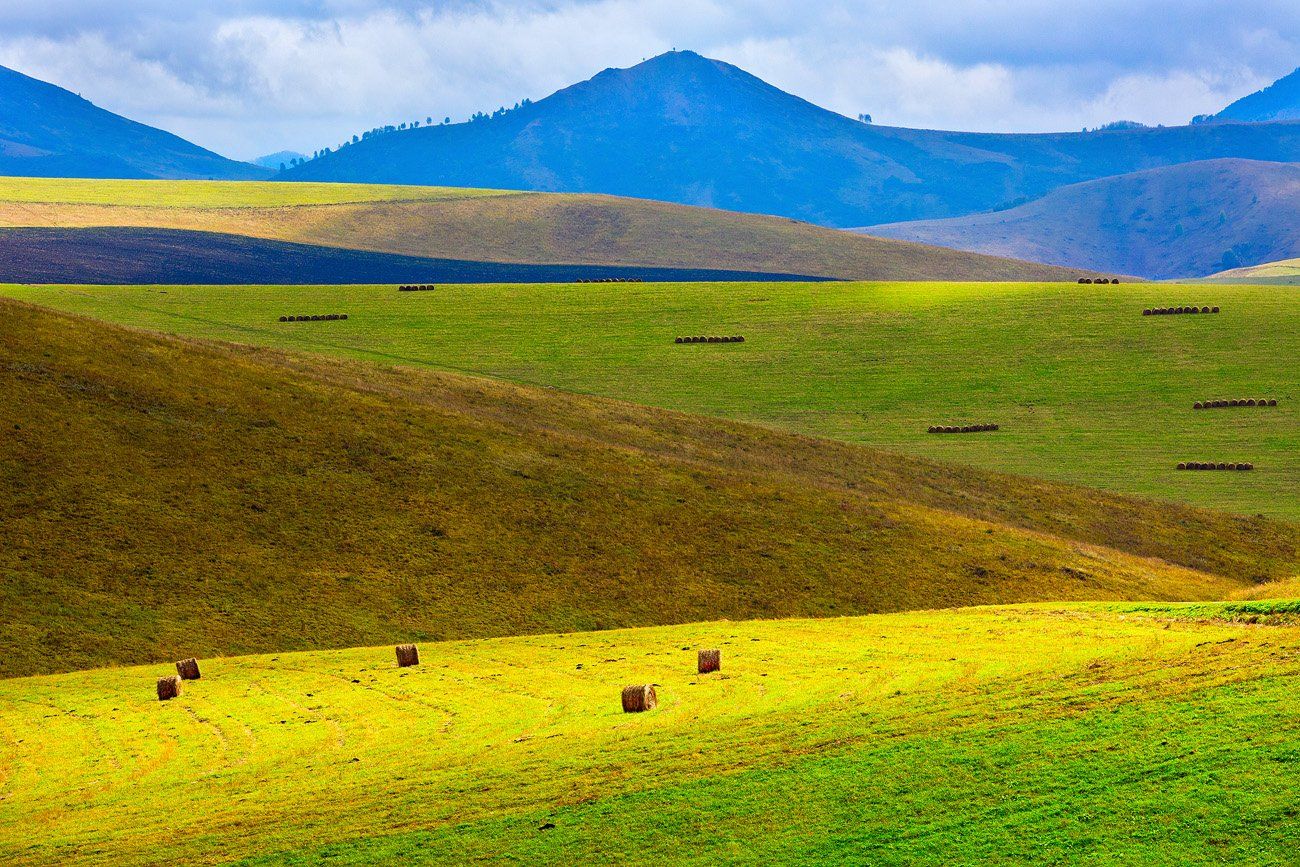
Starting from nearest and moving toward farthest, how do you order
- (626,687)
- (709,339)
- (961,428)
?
(626,687) < (961,428) < (709,339)

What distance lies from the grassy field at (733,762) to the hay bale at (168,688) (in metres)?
0.49

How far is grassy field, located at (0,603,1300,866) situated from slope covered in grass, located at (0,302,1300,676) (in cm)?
1024

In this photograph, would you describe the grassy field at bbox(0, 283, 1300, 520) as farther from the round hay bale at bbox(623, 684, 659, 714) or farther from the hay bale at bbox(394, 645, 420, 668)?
the round hay bale at bbox(623, 684, 659, 714)

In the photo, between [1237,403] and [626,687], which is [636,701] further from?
[1237,403]

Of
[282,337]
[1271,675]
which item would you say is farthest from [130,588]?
[282,337]

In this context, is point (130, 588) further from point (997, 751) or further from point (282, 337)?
point (282, 337)

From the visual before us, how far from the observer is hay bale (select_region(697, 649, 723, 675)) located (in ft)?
99.8

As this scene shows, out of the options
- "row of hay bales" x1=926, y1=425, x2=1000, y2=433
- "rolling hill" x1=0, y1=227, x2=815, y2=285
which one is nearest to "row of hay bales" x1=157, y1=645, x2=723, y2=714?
"row of hay bales" x1=926, y1=425, x2=1000, y2=433

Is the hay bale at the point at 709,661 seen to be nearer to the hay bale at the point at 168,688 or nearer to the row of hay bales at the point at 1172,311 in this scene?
the hay bale at the point at 168,688

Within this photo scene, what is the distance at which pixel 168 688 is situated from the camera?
1240 inches

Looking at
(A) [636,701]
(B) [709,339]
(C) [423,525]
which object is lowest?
(A) [636,701]

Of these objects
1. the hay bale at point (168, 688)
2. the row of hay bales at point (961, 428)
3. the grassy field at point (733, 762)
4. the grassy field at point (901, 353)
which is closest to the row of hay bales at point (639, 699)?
the grassy field at point (733, 762)

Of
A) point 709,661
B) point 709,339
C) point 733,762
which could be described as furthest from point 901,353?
point 733,762

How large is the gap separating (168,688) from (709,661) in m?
12.4
